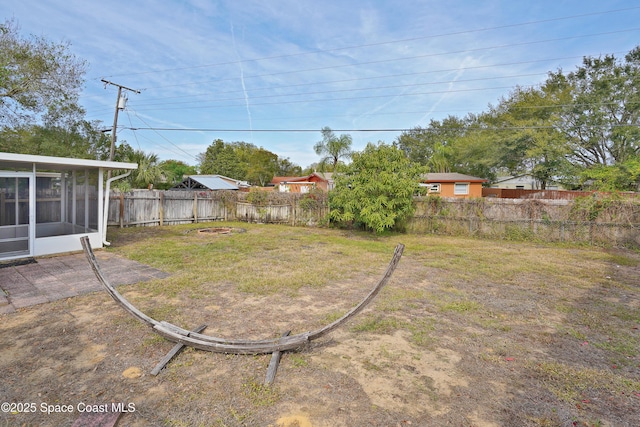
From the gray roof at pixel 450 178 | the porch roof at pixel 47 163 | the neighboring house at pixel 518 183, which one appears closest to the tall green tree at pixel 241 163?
the gray roof at pixel 450 178

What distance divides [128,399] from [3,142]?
16.6 meters

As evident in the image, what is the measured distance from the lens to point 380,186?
10531mm

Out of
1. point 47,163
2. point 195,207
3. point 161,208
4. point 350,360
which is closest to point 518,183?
point 195,207

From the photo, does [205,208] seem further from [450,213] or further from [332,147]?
[332,147]

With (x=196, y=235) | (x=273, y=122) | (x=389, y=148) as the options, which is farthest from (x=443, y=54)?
(x=196, y=235)

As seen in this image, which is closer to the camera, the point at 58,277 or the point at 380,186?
the point at 58,277

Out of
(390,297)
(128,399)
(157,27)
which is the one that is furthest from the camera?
(157,27)

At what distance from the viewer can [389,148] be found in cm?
1098

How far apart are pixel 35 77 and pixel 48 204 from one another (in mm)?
8715

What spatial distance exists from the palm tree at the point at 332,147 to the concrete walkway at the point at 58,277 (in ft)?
105

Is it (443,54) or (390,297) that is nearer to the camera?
(390,297)

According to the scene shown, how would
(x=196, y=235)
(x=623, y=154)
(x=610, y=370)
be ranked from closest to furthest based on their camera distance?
(x=610, y=370), (x=196, y=235), (x=623, y=154)


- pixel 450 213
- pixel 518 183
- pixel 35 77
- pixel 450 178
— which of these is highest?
pixel 35 77

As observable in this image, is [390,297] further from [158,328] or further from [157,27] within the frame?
[157,27]
